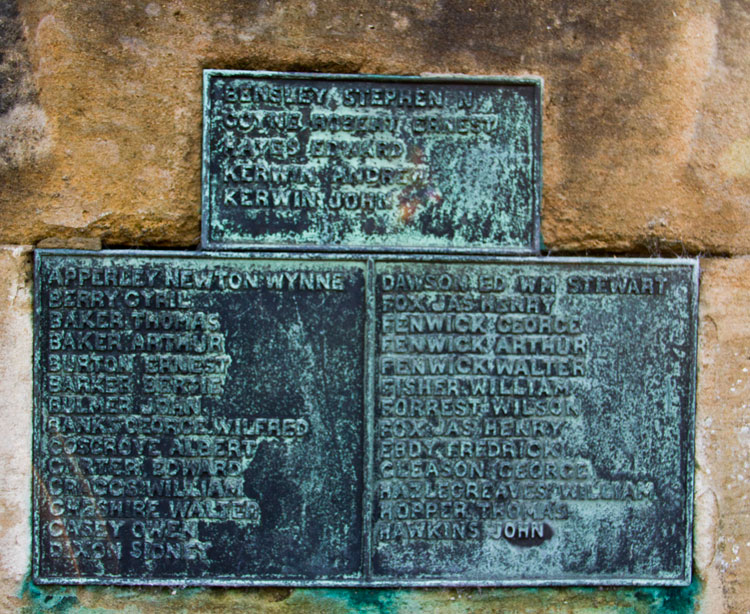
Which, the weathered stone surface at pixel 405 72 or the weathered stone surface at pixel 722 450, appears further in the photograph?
the weathered stone surface at pixel 722 450

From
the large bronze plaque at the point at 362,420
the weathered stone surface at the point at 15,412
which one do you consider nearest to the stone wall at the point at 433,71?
the weathered stone surface at the point at 15,412

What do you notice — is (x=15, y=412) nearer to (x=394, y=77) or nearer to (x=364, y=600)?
(x=364, y=600)

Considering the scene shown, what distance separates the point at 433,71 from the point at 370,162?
435 millimetres

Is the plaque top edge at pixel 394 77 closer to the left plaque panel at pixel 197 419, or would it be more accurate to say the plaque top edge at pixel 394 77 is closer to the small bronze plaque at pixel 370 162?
the small bronze plaque at pixel 370 162

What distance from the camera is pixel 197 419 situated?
2.75m

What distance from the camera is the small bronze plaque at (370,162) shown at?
9.06ft

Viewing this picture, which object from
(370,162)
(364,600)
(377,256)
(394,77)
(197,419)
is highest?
(394,77)

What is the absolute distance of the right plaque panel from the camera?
109 inches

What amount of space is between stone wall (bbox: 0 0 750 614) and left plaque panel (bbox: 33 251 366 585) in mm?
113

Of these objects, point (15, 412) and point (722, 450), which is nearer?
point (15, 412)

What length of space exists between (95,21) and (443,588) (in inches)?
101

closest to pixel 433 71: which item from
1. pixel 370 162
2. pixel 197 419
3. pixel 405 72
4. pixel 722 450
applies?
pixel 405 72

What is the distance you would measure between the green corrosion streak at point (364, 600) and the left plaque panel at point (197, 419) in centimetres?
9

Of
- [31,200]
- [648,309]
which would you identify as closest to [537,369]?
[648,309]
